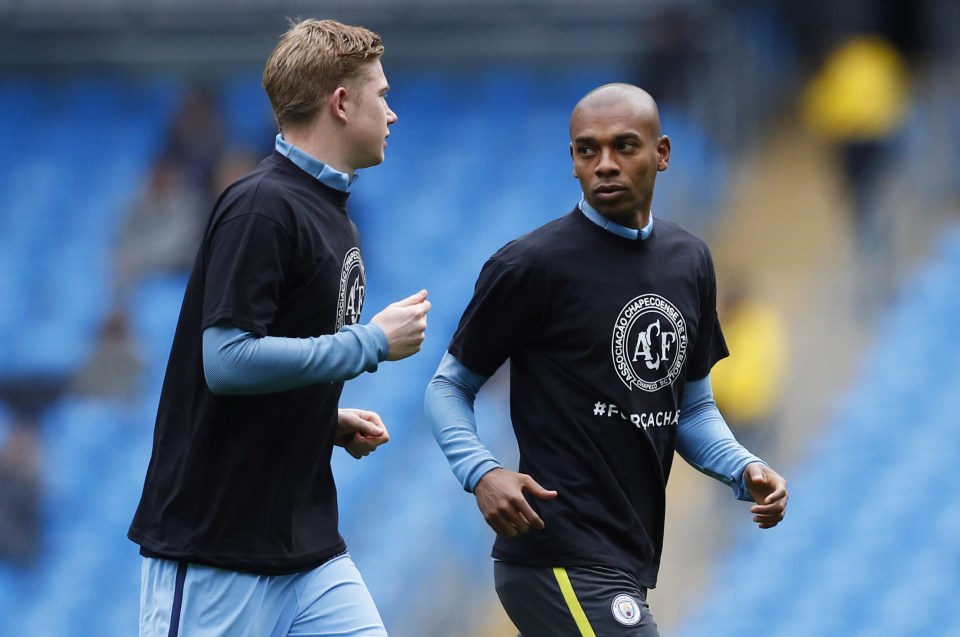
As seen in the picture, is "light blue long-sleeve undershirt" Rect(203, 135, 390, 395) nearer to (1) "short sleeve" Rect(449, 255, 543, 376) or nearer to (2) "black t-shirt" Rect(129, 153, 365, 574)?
(2) "black t-shirt" Rect(129, 153, 365, 574)

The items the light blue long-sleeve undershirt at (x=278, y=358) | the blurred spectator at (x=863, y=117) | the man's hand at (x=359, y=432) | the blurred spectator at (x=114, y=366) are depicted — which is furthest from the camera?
the blurred spectator at (x=863, y=117)

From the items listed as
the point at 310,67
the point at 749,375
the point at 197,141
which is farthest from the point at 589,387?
the point at 197,141

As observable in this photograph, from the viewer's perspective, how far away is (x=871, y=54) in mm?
12570

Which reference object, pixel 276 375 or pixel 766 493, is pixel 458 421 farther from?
pixel 766 493

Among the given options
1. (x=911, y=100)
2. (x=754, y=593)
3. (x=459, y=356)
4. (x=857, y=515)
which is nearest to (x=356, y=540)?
(x=754, y=593)

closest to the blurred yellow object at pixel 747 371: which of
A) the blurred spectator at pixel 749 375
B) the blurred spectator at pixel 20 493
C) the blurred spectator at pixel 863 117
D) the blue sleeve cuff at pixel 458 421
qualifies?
the blurred spectator at pixel 749 375

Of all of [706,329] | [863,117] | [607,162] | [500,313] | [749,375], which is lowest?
[500,313]

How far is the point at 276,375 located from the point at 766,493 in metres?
1.28

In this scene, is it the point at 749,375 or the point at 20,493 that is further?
the point at 20,493

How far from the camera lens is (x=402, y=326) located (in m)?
3.87

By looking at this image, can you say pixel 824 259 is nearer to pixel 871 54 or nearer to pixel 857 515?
pixel 871 54

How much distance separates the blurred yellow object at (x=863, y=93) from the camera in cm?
1222

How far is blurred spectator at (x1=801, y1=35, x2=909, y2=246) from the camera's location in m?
12.1

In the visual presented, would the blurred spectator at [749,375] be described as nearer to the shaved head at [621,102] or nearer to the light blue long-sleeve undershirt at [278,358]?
the shaved head at [621,102]
